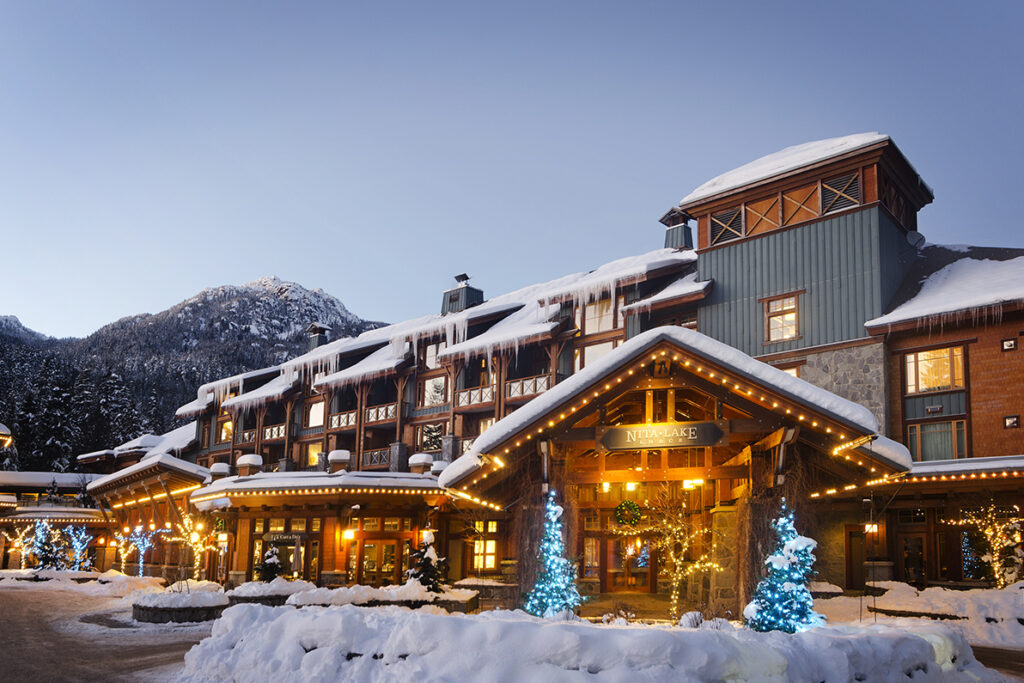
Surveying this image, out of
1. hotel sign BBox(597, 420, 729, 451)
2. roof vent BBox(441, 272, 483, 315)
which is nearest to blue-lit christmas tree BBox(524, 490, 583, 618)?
hotel sign BBox(597, 420, 729, 451)

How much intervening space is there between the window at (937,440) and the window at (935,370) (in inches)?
37.8

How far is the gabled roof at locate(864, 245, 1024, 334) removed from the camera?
73.0 ft

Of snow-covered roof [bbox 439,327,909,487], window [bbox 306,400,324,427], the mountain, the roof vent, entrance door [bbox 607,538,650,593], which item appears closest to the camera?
snow-covered roof [bbox 439,327,909,487]

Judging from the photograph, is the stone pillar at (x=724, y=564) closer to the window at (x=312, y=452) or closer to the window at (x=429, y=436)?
the window at (x=429, y=436)

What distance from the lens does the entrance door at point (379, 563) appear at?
95.7ft

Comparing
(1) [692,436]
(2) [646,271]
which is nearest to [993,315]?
(2) [646,271]

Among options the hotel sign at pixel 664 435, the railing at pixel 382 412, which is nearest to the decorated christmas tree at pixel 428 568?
the hotel sign at pixel 664 435

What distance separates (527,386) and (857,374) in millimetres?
12402

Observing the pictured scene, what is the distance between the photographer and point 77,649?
15.6 metres

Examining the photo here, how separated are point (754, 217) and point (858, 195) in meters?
3.32

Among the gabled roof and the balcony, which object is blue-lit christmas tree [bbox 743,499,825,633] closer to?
the gabled roof

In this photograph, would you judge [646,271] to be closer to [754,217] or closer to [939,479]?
[754,217]

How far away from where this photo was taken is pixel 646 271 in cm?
2944

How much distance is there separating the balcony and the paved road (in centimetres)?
2062
